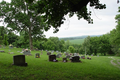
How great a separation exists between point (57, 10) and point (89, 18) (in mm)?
4351

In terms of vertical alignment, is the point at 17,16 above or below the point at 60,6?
Result: above

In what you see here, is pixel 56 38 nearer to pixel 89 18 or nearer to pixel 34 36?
pixel 34 36

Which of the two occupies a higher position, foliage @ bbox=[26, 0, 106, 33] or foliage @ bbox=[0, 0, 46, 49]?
foliage @ bbox=[0, 0, 46, 49]

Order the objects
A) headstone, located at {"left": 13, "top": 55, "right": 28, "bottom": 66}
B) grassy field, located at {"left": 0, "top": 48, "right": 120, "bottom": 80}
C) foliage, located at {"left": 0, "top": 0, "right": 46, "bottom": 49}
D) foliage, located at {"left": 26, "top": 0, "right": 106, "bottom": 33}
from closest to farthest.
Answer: grassy field, located at {"left": 0, "top": 48, "right": 120, "bottom": 80}
foliage, located at {"left": 26, "top": 0, "right": 106, "bottom": 33}
headstone, located at {"left": 13, "top": 55, "right": 28, "bottom": 66}
foliage, located at {"left": 0, "top": 0, "right": 46, "bottom": 49}

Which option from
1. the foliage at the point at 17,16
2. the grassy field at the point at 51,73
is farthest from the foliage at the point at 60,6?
the foliage at the point at 17,16

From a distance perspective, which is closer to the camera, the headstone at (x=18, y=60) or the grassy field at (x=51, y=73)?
the grassy field at (x=51, y=73)

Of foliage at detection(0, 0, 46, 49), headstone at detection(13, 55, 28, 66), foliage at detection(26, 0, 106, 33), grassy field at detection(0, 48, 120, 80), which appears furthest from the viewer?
foliage at detection(0, 0, 46, 49)

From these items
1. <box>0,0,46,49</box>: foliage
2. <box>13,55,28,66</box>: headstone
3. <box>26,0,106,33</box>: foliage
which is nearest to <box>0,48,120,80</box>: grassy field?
<box>13,55,28,66</box>: headstone

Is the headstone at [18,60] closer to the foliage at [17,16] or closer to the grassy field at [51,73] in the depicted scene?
the grassy field at [51,73]

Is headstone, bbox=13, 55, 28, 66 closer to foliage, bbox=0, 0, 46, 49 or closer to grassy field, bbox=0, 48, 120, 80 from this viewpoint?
grassy field, bbox=0, 48, 120, 80

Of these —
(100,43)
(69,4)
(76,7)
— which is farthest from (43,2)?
(100,43)

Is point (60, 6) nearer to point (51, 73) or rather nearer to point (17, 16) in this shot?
point (51, 73)

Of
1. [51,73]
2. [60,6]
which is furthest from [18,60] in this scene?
[60,6]

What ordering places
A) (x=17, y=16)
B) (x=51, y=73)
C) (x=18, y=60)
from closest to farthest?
(x=51, y=73)
(x=18, y=60)
(x=17, y=16)
